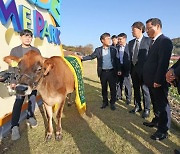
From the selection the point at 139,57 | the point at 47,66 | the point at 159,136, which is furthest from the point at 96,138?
the point at 139,57

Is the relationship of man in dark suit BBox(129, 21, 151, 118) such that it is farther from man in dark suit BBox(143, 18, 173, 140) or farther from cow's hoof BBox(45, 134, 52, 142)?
cow's hoof BBox(45, 134, 52, 142)

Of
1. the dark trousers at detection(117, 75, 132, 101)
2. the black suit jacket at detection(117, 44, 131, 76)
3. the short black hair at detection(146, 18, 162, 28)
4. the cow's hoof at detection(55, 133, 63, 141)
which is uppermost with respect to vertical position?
the short black hair at detection(146, 18, 162, 28)

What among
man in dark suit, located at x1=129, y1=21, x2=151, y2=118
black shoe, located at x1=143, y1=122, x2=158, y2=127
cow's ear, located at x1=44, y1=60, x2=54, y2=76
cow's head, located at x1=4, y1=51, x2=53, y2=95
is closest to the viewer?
cow's head, located at x1=4, y1=51, x2=53, y2=95

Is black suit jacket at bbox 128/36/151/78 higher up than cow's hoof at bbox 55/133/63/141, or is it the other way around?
black suit jacket at bbox 128/36/151/78

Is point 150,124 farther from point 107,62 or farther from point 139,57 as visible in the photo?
point 107,62

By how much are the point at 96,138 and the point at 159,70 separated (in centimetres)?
170

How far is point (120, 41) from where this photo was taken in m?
7.63

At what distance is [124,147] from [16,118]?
2.06 metres

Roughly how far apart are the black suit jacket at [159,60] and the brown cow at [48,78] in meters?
1.67

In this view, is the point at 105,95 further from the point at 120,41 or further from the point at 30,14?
the point at 30,14

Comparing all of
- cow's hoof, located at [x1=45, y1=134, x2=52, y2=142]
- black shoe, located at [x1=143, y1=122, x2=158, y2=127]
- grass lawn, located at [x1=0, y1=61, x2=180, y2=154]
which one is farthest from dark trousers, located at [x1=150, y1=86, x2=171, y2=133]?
cow's hoof, located at [x1=45, y1=134, x2=52, y2=142]

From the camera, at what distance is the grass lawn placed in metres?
4.16

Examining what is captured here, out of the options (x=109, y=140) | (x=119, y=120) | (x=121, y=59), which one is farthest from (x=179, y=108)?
(x=109, y=140)

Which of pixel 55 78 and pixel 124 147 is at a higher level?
pixel 55 78
